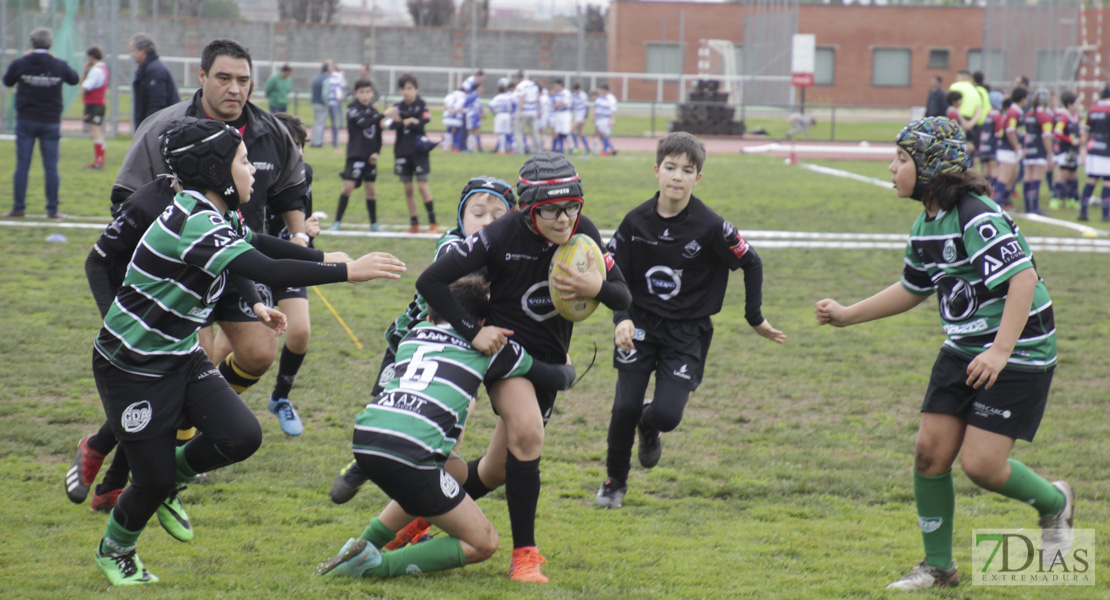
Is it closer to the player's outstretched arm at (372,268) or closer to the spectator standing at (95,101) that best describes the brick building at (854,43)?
the spectator standing at (95,101)

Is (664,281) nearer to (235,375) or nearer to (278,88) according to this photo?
(235,375)

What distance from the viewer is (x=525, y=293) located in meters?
4.23

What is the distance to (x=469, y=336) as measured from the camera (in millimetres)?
3955

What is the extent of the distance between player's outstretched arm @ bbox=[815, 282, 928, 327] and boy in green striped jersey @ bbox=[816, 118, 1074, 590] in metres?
0.22

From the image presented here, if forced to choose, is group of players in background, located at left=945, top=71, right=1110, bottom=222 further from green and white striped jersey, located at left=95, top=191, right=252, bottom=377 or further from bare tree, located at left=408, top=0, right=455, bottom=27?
bare tree, located at left=408, top=0, right=455, bottom=27

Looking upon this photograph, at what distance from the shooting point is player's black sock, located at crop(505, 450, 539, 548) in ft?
13.3

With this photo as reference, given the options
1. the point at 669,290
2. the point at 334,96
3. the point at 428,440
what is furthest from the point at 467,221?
the point at 334,96

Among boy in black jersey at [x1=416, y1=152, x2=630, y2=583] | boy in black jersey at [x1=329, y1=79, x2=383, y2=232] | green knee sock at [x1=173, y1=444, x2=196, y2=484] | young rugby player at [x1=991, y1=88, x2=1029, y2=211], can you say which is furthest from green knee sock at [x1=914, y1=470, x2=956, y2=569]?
young rugby player at [x1=991, y1=88, x2=1029, y2=211]

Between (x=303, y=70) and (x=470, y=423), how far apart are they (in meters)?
36.1

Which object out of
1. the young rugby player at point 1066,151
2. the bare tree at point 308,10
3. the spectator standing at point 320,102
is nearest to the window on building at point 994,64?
the young rugby player at point 1066,151

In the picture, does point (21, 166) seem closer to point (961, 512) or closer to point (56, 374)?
point (56, 374)

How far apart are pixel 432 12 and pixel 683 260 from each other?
44.3 meters

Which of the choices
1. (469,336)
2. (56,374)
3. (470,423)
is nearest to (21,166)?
(56,374)

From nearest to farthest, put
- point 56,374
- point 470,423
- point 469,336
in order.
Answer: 1. point 469,336
2. point 470,423
3. point 56,374
